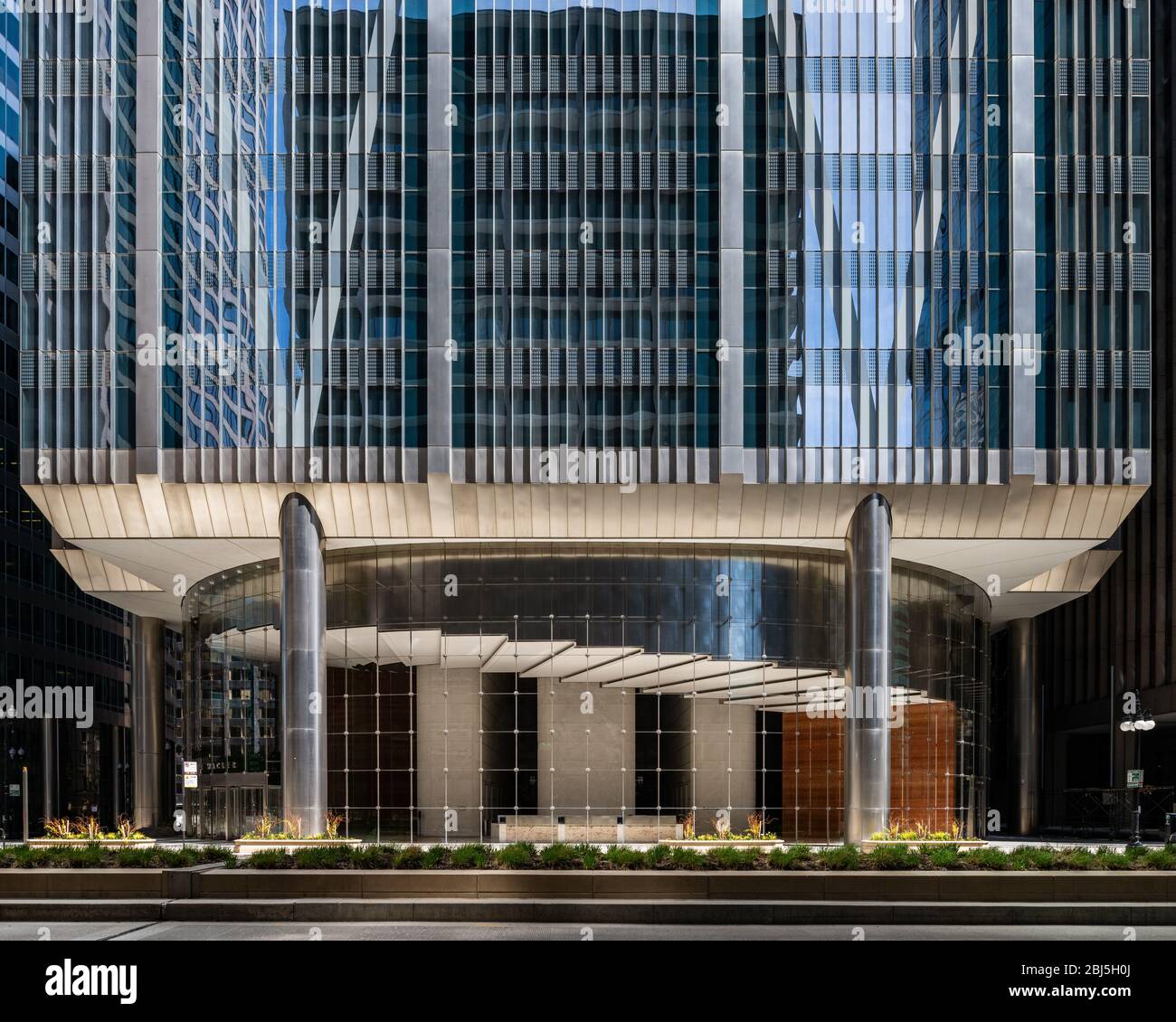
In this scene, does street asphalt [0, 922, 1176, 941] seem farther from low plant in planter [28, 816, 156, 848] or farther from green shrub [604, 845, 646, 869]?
low plant in planter [28, 816, 156, 848]

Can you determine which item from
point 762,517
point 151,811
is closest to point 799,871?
point 762,517

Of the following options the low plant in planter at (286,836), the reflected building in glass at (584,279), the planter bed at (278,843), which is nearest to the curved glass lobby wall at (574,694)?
the low plant in planter at (286,836)

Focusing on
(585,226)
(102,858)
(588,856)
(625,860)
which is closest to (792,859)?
(625,860)

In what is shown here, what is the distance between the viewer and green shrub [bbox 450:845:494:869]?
22.6m

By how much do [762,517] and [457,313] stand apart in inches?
434

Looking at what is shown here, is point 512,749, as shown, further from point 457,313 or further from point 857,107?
point 857,107

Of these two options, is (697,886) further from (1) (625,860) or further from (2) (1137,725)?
(2) (1137,725)

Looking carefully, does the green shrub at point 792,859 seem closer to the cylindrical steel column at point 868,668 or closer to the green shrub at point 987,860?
the green shrub at point 987,860

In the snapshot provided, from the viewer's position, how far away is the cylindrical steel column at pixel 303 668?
36.9 meters

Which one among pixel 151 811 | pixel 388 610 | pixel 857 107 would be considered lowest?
pixel 151 811

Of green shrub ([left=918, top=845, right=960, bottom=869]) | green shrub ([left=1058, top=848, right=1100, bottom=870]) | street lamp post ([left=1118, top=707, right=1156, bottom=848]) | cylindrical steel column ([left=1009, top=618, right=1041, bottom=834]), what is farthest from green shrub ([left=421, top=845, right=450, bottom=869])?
cylindrical steel column ([left=1009, top=618, right=1041, bottom=834])

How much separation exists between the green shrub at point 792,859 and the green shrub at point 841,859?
252mm

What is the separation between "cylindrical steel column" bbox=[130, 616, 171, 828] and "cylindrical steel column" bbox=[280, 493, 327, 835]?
2405cm

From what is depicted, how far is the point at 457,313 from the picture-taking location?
3794cm
